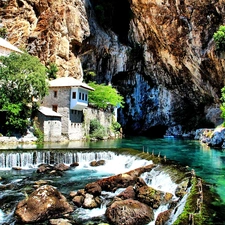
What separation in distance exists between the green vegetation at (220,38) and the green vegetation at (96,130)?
17.3 m

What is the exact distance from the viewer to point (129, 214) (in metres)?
9.29

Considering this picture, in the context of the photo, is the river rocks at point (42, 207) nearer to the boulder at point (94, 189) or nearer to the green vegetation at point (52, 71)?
the boulder at point (94, 189)

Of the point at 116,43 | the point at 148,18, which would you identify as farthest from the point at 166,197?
the point at 116,43

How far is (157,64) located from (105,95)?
40.9 ft

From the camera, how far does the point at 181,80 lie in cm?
4481

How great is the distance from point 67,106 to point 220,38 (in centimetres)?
1909

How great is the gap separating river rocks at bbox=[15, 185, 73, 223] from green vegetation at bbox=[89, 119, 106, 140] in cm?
2366

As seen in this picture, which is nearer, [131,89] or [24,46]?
[24,46]

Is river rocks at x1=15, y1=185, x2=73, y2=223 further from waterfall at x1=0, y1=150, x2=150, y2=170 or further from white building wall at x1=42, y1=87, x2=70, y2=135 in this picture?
white building wall at x1=42, y1=87, x2=70, y2=135

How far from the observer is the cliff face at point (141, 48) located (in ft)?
118

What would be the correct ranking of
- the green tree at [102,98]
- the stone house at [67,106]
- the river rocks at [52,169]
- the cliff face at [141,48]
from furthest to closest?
1. the green tree at [102,98]
2. the cliff face at [141,48]
3. the stone house at [67,106]
4. the river rocks at [52,169]

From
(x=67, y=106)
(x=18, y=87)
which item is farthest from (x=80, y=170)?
(x=67, y=106)

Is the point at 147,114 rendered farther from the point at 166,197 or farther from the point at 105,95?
the point at 166,197

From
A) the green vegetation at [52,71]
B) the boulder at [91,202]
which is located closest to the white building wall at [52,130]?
the green vegetation at [52,71]
